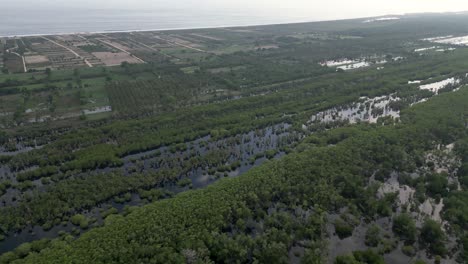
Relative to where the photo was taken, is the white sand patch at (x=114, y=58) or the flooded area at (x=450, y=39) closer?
the white sand patch at (x=114, y=58)

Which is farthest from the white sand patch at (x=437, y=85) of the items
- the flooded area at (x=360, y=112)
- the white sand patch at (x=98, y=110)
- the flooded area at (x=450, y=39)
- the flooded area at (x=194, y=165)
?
the flooded area at (x=450, y=39)

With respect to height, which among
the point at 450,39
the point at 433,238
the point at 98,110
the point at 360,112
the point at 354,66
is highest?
the point at 450,39

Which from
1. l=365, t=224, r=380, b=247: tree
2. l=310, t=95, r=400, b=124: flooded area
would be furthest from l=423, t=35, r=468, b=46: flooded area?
l=365, t=224, r=380, b=247: tree

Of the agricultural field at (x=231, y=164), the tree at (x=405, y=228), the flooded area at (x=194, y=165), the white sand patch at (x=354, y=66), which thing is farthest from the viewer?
the white sand patch at (x=354, y=66)

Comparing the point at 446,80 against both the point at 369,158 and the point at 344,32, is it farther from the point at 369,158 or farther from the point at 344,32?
the point at 344,32

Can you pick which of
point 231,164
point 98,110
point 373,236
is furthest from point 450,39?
point 98,110

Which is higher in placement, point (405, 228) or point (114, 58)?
point (114, 58)

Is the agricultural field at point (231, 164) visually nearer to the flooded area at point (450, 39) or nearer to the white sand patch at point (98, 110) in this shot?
the white sand patch at point (98, 110)

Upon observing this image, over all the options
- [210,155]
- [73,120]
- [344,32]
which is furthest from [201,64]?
[344,32]

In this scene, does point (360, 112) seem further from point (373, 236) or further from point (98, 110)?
point (98, 110)

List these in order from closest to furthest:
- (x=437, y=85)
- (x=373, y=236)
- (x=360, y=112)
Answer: (x=373, y=236), (x=360, y=112), (x=437, y=85)
